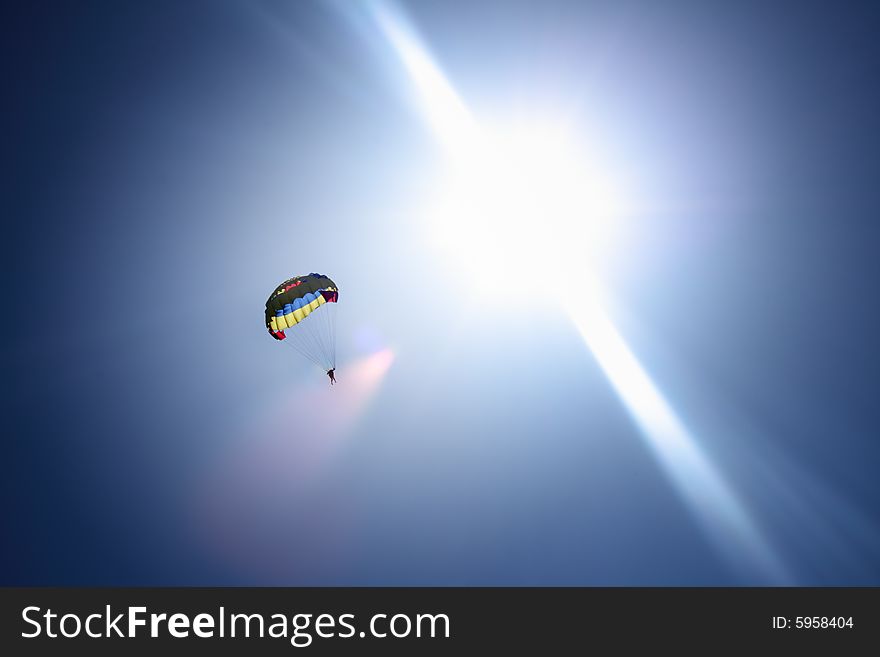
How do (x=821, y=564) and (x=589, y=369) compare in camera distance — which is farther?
(x=589, y=369)

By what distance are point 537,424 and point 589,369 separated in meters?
7.51

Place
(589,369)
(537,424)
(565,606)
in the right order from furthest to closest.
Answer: (589,369) < (537,424) < (565,606)

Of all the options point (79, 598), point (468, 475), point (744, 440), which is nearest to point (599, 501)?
point (468, 475)

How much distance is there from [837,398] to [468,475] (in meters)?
31.4

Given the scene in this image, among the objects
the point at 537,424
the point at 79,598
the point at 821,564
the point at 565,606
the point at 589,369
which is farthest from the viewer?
the point at 589,369

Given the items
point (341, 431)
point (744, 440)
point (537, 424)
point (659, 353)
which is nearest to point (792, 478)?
point (744, 440)

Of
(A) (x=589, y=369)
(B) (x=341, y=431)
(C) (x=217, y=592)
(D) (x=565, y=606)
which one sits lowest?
(D) (x=565, y=606)

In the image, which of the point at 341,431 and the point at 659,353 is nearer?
the point at 341,431

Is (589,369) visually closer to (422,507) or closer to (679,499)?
(679,499)

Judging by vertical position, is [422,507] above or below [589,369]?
below

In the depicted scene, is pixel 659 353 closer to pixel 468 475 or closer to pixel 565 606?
pixel 468 475

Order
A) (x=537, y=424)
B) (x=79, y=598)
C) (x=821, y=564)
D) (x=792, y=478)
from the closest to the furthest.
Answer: (x=79, y=598) → (x=821, y=564) → (x=792, y=478) → (x=537, y=424)

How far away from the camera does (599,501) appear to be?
34.8 meters

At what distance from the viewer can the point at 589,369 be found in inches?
1577
